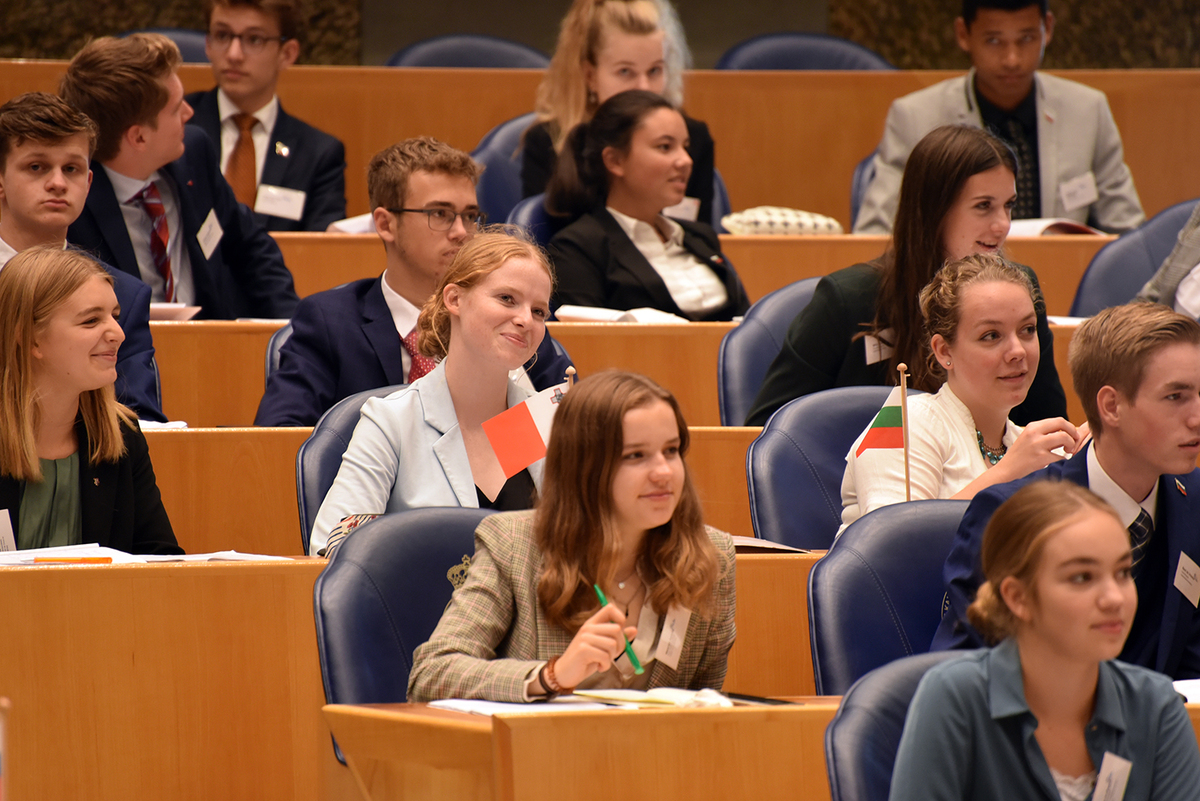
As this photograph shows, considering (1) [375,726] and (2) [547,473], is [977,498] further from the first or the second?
(1) [375,726]

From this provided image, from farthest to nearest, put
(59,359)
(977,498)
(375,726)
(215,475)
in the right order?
(215,475) < (59,359) < (977,498) < (375,726)

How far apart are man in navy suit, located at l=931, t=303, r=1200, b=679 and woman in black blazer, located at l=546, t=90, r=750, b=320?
6.02 ft

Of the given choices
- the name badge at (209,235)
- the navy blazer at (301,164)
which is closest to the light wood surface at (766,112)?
the navy blazer at (301,164)

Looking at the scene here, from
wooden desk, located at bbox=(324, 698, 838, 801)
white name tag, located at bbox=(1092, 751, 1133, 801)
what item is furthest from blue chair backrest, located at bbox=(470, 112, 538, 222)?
white name tag, located at bbox=(1092, 751, 1133, 801)

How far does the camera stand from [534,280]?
102 inches

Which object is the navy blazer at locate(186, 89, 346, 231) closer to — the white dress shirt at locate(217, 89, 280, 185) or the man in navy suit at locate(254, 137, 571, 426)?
the white dress shirt at locate(217, 89, 280, 185)

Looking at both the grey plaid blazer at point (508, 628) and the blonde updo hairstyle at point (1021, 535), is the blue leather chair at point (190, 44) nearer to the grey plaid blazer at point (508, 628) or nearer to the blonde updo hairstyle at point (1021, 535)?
the grey plaid blazer at point (508, 628)

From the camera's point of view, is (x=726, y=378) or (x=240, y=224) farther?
(x=240, y=224)

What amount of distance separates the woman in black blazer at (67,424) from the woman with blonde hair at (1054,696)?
158cm

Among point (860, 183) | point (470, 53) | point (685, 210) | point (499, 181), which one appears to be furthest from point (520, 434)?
point (470, 53)

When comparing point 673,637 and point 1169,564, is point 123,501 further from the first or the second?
point 1169,564

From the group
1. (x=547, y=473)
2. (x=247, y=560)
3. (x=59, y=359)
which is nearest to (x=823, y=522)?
(x=547, y=473)

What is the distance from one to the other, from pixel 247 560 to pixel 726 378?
1341mm

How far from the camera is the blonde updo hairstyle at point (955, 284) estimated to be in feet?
8.30
